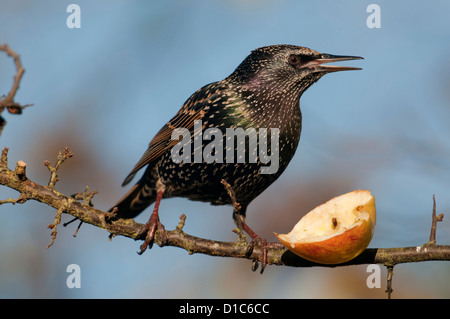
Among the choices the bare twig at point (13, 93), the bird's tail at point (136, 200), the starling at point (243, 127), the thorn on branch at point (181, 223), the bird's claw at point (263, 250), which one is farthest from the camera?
the bird's tail at point (136, 200)

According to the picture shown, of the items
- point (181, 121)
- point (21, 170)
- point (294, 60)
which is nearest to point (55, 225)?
point (21, 170)

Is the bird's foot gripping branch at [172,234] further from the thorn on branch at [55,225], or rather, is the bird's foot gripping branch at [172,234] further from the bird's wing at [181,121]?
the bird's wing at [181,121]

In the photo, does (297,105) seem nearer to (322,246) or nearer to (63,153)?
(322,246)

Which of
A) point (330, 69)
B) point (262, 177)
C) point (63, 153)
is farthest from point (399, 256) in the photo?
point (63, 153)

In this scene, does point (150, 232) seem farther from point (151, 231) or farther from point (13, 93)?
point (13, 93)

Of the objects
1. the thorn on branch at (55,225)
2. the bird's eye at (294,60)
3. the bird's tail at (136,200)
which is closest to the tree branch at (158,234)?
the thorn on branch at (55,225)

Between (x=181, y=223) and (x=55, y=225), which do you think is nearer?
(x=55, y=225)

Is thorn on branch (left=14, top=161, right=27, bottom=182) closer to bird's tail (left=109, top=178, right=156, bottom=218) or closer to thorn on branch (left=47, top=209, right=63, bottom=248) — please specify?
thorn on branch (left=47, top=209, right=63, bottom=248)
